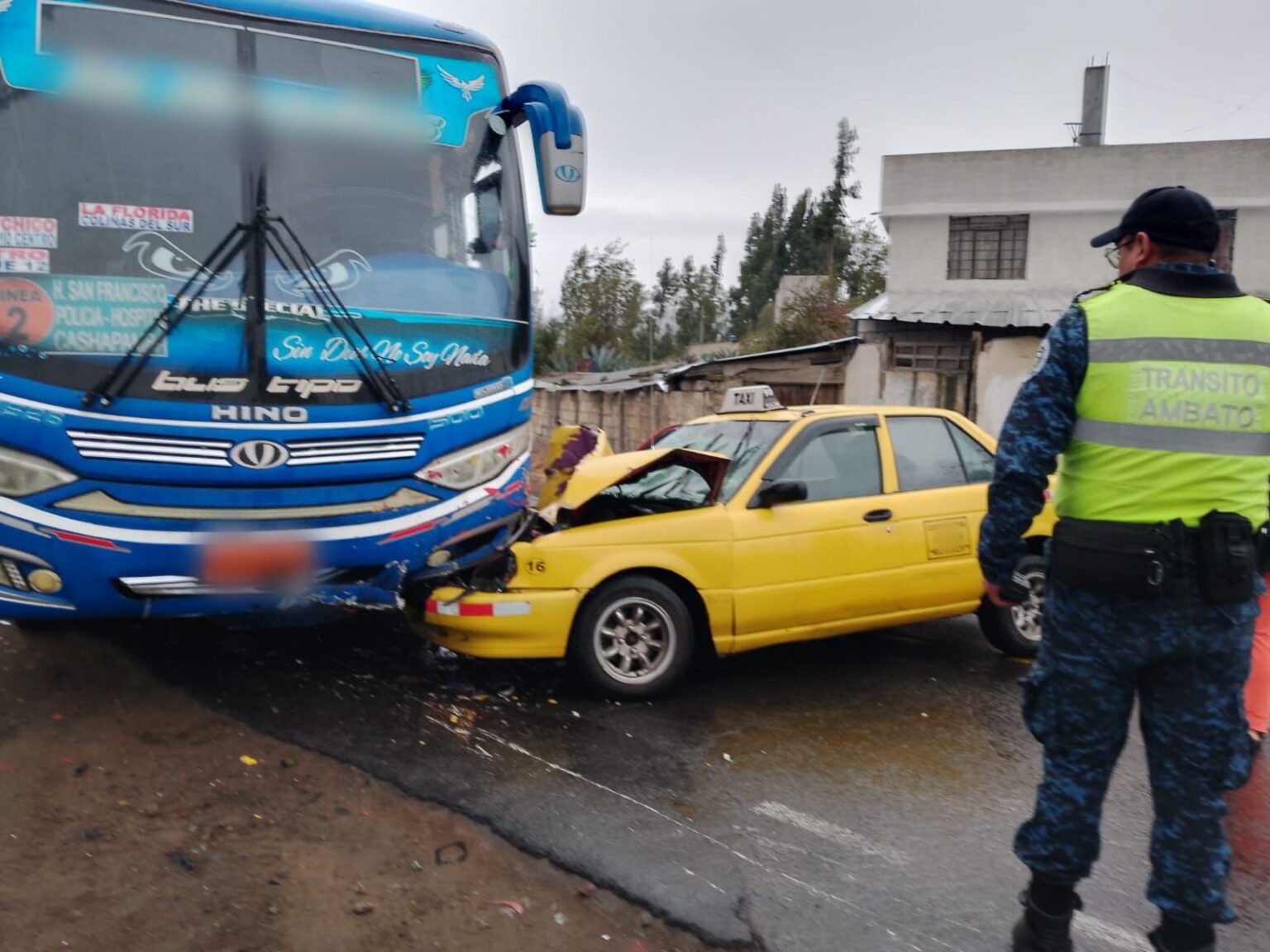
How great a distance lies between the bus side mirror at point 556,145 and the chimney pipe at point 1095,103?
23.2 meters

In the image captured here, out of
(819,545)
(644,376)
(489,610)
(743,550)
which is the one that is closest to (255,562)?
(489,610)

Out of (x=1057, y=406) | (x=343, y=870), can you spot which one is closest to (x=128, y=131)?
(x=343, y=870)

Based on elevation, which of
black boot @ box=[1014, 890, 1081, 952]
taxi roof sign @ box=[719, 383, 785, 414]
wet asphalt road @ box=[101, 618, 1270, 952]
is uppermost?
taxi roof sign @ box=[719, 383, 785, 414]

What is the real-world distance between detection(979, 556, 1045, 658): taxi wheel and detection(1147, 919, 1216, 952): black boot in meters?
3.37

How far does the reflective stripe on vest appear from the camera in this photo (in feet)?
8.44

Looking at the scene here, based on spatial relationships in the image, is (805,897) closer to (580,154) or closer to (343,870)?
(343,870)

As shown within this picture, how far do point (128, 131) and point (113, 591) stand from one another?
1.84m

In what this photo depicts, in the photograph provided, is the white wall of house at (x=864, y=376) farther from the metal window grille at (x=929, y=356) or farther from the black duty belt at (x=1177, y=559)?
the black duty belt at (x=1177, y=559)

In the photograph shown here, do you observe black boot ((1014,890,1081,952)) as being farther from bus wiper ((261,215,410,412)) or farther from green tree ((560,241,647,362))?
green tree ((560,241,647,362))

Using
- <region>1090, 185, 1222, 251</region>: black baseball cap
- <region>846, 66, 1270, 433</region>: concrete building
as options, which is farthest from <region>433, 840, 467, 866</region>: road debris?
<region>846, 66, 1270, 433</region>: concrete building

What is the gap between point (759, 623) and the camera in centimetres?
521

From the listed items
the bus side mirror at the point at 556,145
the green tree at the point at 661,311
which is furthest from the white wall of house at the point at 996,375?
the green tree at the point at 661,311

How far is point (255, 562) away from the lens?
4.14 m

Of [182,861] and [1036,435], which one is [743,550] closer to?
[1036,435]
